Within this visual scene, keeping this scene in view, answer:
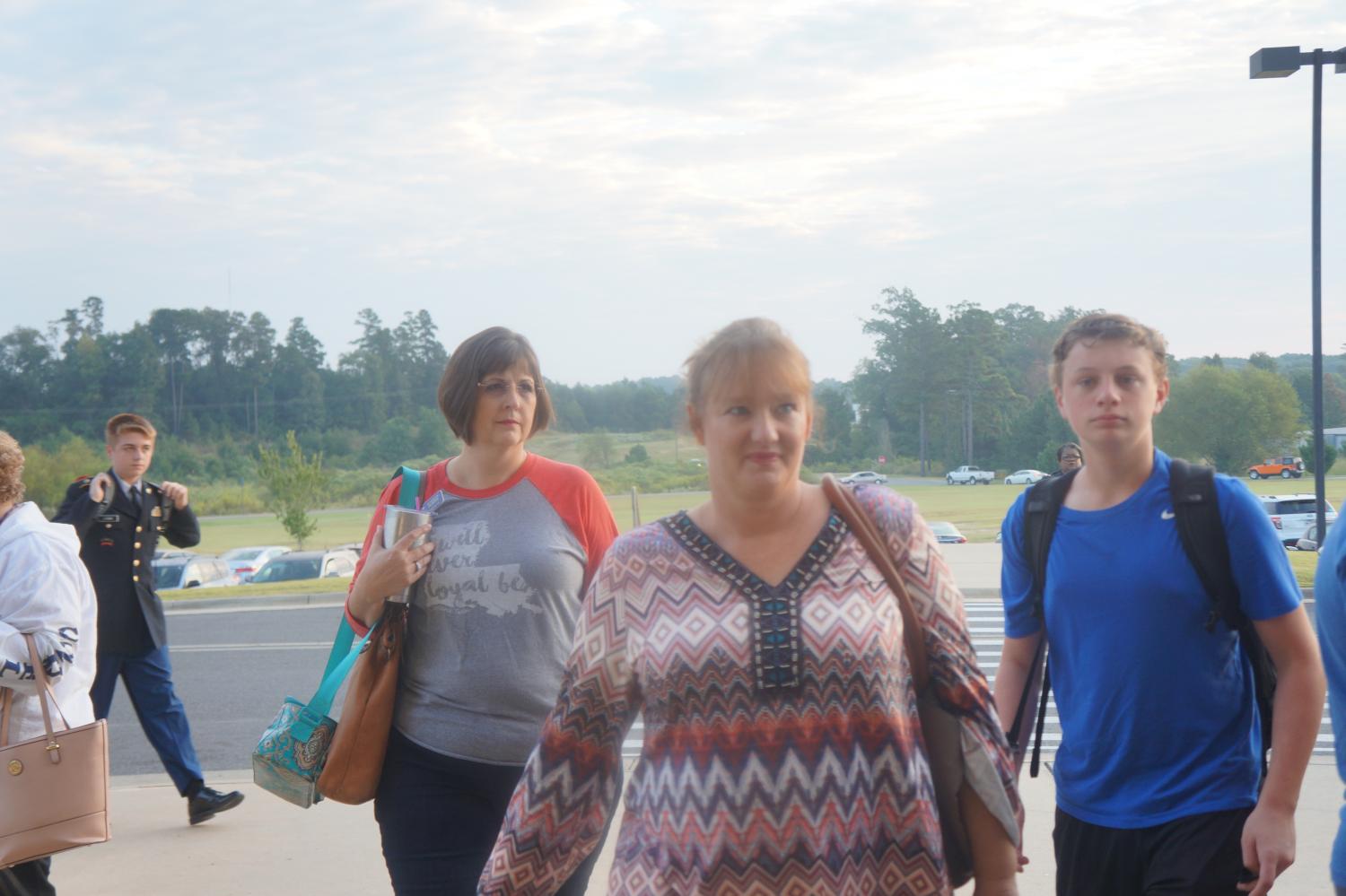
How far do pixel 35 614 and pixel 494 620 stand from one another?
1.56m

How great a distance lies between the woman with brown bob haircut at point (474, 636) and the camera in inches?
134

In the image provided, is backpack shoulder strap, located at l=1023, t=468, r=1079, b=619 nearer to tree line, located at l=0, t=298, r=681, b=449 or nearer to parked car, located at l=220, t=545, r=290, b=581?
parked car, located at l=220, t=545, r=290, b=581

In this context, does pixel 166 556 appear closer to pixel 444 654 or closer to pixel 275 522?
pixel 444 654

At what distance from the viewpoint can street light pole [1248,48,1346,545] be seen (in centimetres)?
1505

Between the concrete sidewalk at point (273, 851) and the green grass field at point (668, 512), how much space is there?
11955 mm

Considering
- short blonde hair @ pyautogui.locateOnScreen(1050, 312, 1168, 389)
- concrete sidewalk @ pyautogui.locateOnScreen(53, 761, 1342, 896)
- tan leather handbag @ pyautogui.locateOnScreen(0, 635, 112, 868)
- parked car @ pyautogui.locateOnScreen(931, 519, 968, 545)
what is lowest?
parked car @ pyautogui.locateOnScreen(931, 519, 968, 545)

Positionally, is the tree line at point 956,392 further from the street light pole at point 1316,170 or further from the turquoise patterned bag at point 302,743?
the turquoise patterned bag at point 302,743

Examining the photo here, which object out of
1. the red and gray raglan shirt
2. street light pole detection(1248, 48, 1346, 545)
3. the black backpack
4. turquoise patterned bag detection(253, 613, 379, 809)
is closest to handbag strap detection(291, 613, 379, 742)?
turquoise patterned bag detection(253, 613, 379, 809)

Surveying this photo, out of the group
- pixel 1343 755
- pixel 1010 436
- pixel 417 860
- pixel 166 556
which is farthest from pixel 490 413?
pixel 1010 436

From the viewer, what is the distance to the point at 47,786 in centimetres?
403

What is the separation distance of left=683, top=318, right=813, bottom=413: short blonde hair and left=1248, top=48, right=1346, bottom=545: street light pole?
14.9m

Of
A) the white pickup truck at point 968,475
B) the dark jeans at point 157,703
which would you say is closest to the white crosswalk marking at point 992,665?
the dark jeans at point 157,703

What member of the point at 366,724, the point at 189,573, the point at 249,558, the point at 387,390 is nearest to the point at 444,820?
the point at 366,724

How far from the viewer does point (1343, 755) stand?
2.54 metres
